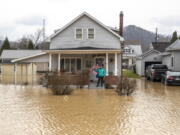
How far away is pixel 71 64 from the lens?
29.2 metres

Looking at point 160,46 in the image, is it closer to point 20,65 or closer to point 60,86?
point 20,65

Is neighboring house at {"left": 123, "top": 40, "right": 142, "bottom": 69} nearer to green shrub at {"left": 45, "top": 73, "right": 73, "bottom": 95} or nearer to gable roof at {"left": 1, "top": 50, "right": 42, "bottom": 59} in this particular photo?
gable roof at {"left": 1, "top": 50, "right": 42, "bottom": 59}

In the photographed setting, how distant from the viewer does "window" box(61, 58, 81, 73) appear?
29.1 m

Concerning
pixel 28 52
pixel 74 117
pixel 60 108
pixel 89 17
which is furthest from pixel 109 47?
pixel 28 52

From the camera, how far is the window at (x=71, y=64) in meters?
29.1

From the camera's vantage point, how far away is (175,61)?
105 ft

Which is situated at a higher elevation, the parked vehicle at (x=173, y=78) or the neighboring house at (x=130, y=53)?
the neighboring house at (x=130, y=53)

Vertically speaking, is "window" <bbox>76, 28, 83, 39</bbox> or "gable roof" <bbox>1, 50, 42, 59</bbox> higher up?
"window" <bbox>76, 28, 83, 39</bbox>

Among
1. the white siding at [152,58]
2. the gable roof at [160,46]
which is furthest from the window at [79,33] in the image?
the gable roof at [160,46]

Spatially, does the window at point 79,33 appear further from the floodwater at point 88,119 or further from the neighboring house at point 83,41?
the floodwater at point 88,119

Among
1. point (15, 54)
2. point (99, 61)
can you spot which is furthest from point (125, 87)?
point (15, 54)

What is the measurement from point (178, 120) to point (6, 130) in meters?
5.85

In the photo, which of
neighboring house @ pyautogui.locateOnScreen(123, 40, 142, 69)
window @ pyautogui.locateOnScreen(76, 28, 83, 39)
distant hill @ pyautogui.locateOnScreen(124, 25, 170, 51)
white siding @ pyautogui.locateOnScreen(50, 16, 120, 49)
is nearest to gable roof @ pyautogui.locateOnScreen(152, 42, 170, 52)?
white siding @ pyautogui.locateOnScreen(50, 16, 120, 49)

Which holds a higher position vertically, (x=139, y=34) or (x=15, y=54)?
(x=139, y=34)
